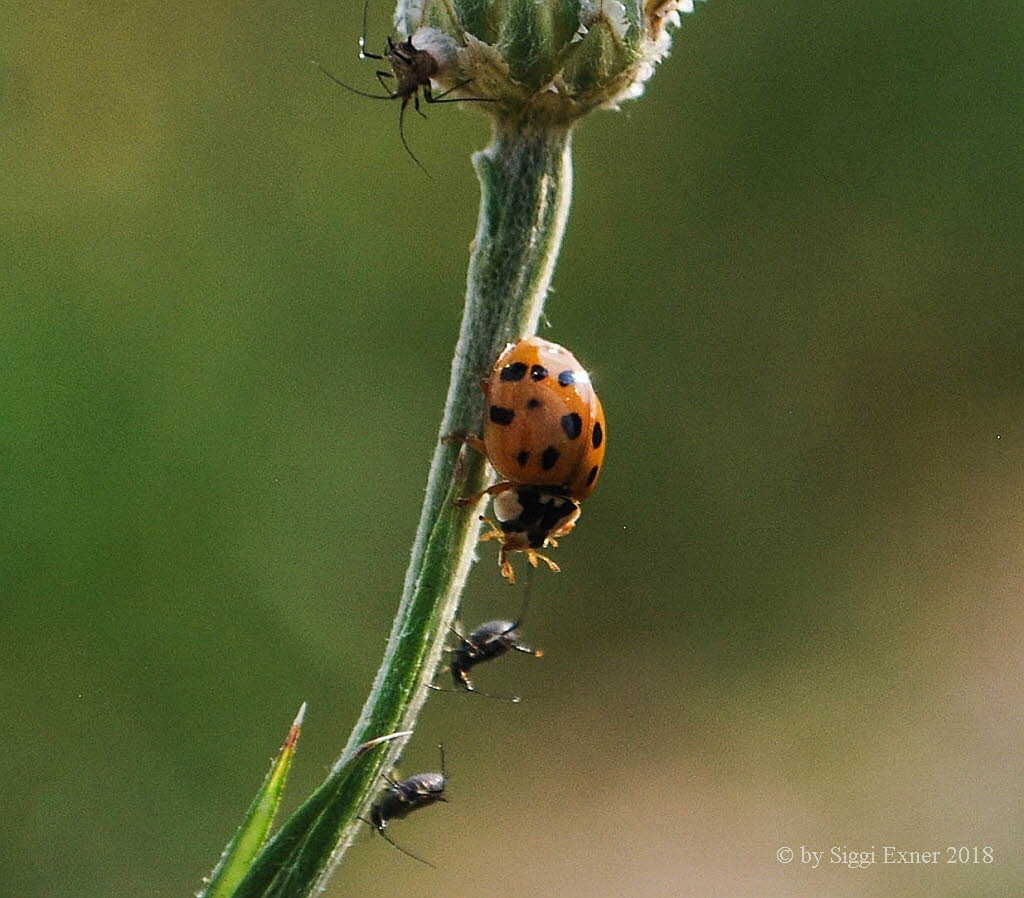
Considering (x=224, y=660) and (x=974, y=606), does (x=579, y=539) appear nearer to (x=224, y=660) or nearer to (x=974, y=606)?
(x=224, y=660)

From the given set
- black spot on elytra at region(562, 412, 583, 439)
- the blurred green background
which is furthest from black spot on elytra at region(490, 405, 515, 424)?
the blurred green background

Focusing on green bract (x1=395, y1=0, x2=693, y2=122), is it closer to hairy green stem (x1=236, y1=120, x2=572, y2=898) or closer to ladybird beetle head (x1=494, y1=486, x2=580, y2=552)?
hairy green stem (x1=236, y1=120, x2=572, y2=898)

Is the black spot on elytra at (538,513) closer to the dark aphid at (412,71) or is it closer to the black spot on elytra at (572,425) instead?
the black spot on elytra at (572,425)

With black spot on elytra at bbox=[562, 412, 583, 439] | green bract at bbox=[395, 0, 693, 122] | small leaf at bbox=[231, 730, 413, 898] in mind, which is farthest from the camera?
black spot on elytra at bbox=[562, 412, 583, 439]

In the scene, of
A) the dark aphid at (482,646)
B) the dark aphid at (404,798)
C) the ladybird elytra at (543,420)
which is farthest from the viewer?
the dark aphid at (482,646)

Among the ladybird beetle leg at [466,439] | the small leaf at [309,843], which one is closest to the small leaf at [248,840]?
the small leaf at [309,843]

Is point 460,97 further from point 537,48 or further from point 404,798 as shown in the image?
point 404,798

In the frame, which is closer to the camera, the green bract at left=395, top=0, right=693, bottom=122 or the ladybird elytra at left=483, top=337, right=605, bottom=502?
the green bract at left=395, top=0, right=693, bottom=122
